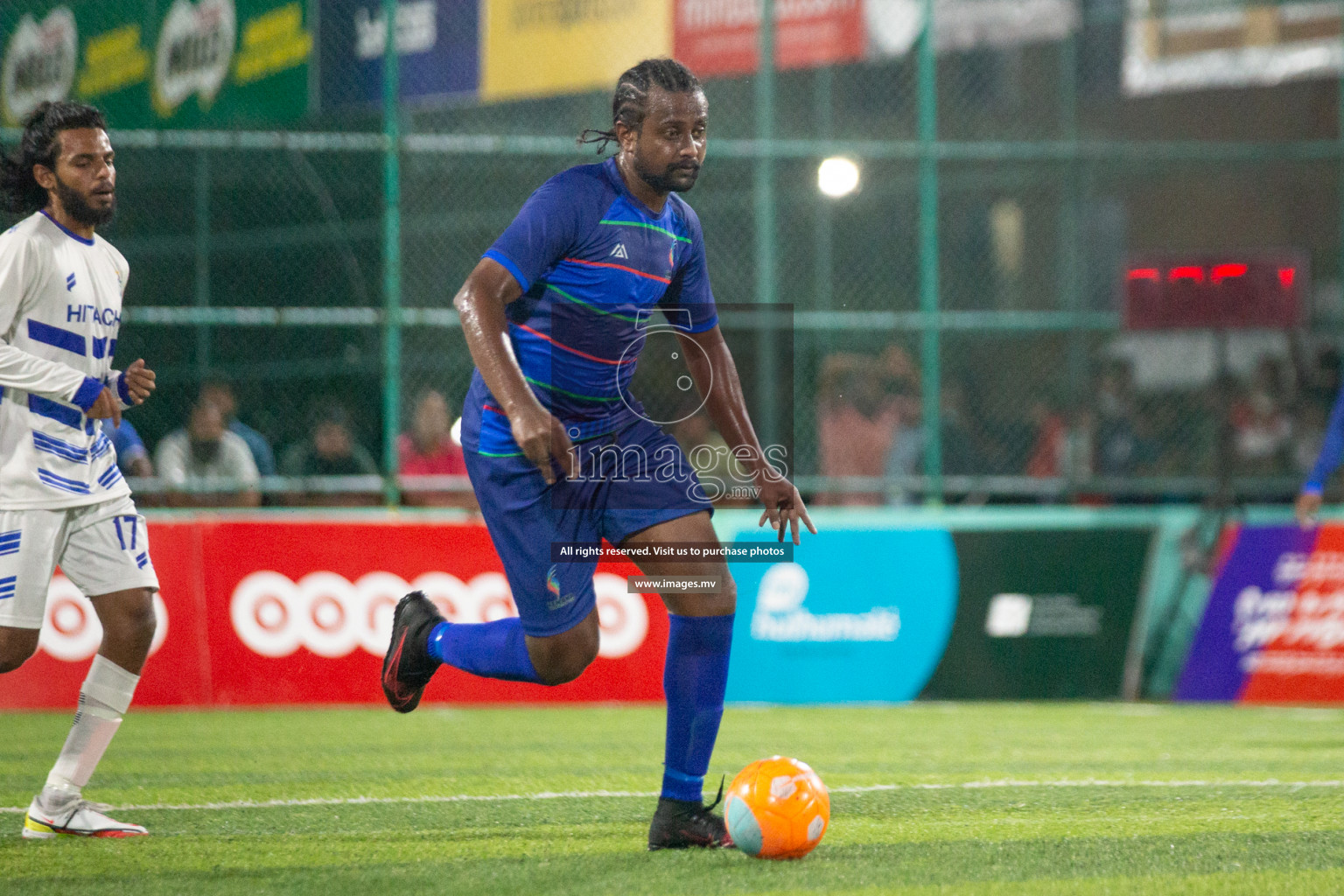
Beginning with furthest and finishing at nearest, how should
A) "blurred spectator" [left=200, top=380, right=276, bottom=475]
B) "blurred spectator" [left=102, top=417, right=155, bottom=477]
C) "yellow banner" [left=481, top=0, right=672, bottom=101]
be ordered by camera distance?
"yellow banner" [left=481, top=0, right=672, bottom=101]
"blurred spectator" [left=200, top=380, right=276, bottom=475]
"blurred spectator" [left=102, top=417, right=155, bottom=477]

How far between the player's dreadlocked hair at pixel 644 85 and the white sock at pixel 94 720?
232cm

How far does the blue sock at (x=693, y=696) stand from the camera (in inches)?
196

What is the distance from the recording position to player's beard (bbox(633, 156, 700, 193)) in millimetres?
4922

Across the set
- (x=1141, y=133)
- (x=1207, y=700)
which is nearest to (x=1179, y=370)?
(x=1141, y=133)

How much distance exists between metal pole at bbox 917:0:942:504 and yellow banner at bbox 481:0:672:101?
6.01ft

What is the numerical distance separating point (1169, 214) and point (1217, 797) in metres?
19.0

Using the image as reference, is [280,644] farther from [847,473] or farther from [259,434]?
[847,473]

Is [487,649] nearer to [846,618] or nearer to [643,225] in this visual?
[643,225]

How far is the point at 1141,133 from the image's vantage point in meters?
23.1

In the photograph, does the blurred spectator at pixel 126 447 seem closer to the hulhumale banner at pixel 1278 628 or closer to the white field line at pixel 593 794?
the white field line at pixel 593 794

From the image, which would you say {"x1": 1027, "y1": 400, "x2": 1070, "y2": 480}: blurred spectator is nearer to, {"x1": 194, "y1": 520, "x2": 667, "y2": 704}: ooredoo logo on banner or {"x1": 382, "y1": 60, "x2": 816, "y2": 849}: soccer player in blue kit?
{"x1": 194, "y1": 520, "x2": 667, "y2": 704}: ooredoo logo on banner

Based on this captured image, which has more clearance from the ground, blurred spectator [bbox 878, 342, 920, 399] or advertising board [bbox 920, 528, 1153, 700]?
blurred spectator [bbox 878, 342, 920, 399]

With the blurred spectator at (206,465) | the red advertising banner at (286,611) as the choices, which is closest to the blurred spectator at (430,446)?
the red advertising banner at (286,611)

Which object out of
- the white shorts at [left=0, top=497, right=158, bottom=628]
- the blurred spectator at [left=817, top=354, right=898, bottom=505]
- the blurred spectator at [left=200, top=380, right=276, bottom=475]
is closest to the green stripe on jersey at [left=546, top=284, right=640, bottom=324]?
the white shorts at [left=0, top=497, right=158, bottom=628]
